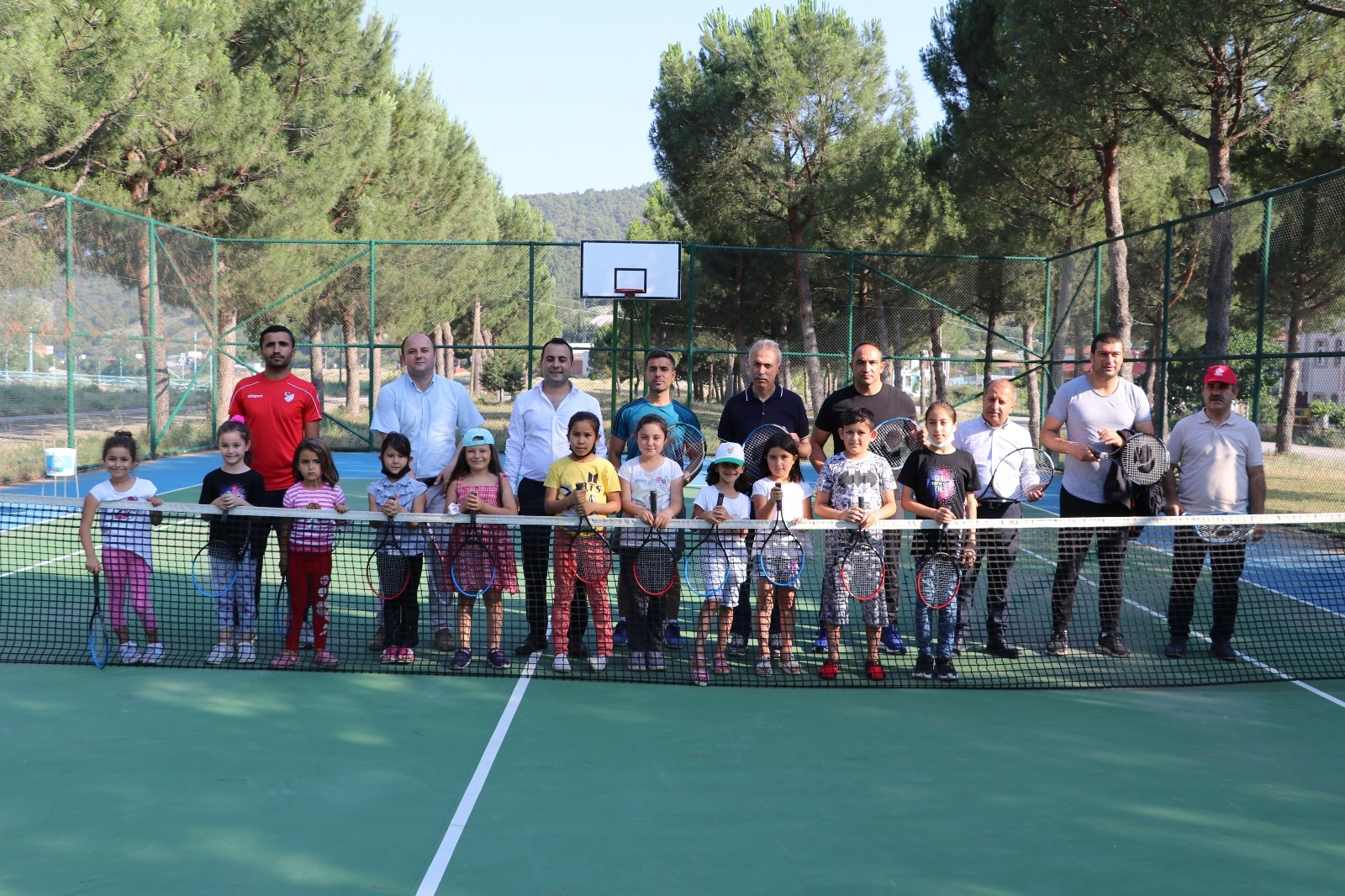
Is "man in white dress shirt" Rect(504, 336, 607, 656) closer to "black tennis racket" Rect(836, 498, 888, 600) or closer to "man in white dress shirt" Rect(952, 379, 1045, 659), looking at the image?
"black tennis racket" Rect(836, 498, 888, 600)

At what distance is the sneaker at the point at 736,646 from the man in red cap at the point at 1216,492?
7.86 feet

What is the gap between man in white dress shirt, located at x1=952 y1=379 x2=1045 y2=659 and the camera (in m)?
5.93

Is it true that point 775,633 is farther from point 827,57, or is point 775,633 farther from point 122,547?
point 827,57

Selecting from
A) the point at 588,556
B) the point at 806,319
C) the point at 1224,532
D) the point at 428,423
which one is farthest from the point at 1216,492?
the point at 806,319

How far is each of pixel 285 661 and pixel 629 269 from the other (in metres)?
11.9

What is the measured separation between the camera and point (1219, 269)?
12.8 metres

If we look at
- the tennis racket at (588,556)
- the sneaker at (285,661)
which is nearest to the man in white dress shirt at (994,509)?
the tennis racket at (588,556)

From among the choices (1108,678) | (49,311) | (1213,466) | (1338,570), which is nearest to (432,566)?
(1108,678)

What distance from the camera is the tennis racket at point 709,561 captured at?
5520mm

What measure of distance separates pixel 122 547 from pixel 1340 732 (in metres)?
5.97

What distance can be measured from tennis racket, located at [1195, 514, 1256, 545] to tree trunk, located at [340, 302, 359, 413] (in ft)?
41.9

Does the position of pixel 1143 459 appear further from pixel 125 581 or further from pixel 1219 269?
pixel 1219 269

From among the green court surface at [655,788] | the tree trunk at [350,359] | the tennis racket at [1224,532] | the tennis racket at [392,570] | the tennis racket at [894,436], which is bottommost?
the green court surface at [655,788]

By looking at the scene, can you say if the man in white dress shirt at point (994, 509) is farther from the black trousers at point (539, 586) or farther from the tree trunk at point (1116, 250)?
the tree trunk at point (1116, 250)
